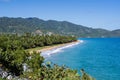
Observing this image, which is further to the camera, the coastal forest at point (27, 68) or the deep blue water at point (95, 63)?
the deep blue water at point (95, 63)

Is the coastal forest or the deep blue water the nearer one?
the coastal forest

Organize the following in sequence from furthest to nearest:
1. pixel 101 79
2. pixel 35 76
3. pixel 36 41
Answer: pixel 36 41, pixel 101 79, pixel 35 76

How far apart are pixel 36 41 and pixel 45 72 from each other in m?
103

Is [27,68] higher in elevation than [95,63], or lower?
higher

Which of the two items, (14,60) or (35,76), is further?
(14,60)

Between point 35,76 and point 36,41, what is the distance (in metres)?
102

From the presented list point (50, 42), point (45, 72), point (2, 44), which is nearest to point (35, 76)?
point (45, 72)

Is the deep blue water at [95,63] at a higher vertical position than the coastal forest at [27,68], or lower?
lower

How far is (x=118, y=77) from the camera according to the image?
53.6 metres

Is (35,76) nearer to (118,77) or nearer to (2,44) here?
(2,44)

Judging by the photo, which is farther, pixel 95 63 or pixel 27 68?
pixel 95 63

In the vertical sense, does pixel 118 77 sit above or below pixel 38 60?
below

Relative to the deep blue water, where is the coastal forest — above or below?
above

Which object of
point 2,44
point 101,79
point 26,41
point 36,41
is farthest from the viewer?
point 36,41
